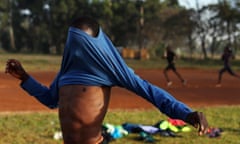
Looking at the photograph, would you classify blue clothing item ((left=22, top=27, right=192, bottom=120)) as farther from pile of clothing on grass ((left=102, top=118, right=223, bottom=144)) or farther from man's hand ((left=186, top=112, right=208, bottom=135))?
pile of clothing on grass ((left=102, top=118, right=223, bottom=144))

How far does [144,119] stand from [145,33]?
42997mm

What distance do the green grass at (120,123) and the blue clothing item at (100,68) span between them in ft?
12.8

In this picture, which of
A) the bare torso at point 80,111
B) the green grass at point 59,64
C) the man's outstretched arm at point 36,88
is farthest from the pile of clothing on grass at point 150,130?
the green grass at point 59,64

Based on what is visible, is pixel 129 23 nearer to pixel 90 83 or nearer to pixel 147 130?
pixel 147 130

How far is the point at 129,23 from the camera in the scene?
166ft

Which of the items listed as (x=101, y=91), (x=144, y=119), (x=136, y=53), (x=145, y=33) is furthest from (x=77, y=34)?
(x=145, y=33)

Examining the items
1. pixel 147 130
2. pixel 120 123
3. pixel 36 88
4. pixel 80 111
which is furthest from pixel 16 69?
pixel 120 123

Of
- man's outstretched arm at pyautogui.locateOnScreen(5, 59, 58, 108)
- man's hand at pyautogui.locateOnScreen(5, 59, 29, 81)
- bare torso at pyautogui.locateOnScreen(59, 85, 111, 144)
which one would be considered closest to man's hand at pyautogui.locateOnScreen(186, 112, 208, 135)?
bare torso at pyautogui.locateOnScreen(59, 85, 111, 144)

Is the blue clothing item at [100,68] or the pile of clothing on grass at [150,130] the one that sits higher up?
the blue clothing item at [100,68]

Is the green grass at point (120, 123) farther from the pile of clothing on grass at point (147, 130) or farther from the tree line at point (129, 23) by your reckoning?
the tree line at point (129, 23)

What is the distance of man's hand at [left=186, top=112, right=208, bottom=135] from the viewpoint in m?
2.63

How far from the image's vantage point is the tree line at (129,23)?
4384 cm

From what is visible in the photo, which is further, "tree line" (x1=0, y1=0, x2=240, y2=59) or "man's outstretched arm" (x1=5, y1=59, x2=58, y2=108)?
A: "tree line" (x1=0, y1=0, x2=240, y2=59)

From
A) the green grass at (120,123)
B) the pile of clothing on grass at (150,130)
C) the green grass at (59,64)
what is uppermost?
the pile of clothing on grass at (150,130)
